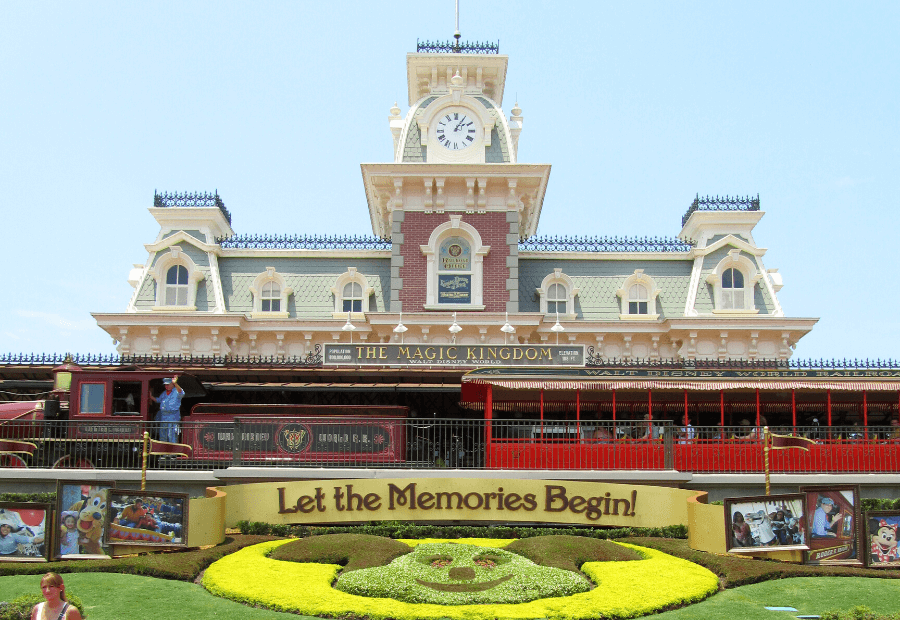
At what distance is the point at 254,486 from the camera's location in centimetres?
2042

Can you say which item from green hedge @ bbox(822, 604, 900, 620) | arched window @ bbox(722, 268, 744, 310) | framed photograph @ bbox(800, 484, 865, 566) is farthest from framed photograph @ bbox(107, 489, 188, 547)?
arched window @ bbox(722, 268, 744, 310)

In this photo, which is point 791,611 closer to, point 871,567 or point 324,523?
point 871,567

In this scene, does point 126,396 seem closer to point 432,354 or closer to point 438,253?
point 432,354

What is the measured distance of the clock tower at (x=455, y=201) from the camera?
1332 inches

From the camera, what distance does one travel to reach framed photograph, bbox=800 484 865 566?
54.1 ft

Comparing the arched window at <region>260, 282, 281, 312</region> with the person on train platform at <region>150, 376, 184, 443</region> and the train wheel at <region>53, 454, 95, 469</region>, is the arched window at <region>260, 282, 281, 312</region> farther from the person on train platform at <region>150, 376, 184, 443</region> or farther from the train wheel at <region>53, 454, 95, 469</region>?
the train wheel at <region>53, 454, 95, 469</region>

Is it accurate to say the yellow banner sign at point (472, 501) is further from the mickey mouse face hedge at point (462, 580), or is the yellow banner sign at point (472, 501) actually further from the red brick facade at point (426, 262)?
the red brick facade at point (426, 262)

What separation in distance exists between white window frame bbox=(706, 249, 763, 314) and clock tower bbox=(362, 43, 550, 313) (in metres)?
8.02

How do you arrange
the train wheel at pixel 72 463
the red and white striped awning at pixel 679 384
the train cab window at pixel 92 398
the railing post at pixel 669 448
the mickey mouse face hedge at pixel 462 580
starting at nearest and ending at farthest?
the mickey mouse face hedge at pixel 462 580 → the railing post at pixel 669 448 → the train wheel at pixel 72 463 → the red and white striped awning at pixel 679 384 → the train cab window at pixel 92 398

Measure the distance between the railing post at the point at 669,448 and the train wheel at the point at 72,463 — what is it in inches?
609

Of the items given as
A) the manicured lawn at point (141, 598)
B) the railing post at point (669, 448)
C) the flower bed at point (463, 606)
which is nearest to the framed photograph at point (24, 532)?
the manicured lawn at point (141, 598)

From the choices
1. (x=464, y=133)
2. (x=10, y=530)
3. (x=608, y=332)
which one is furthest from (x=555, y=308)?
(x=10, y=530)

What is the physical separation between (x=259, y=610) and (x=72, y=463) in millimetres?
12522

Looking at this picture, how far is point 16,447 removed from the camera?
2311cm
